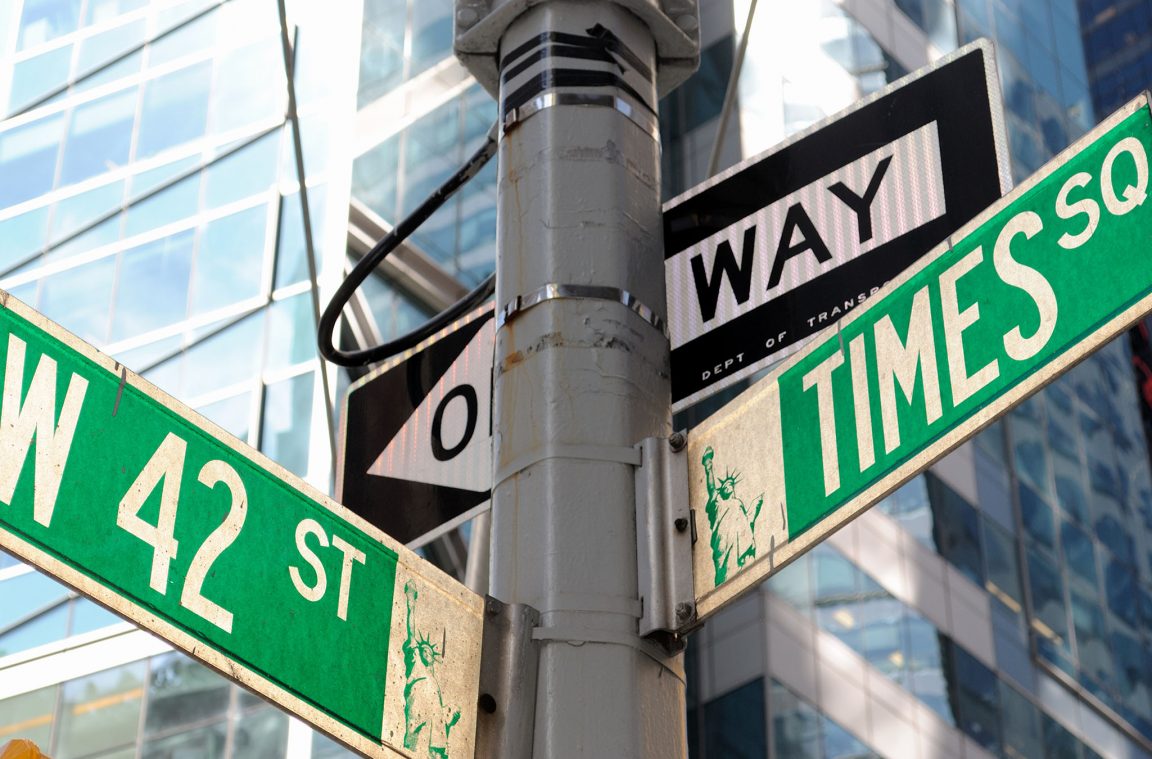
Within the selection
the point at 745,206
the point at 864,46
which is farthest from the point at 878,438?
the point at 864,46

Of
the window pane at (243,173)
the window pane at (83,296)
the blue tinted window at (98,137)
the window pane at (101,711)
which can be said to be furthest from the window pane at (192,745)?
the blue tinted window at (98,137)

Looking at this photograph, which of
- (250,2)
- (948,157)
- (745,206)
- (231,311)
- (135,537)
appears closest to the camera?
(135,537)

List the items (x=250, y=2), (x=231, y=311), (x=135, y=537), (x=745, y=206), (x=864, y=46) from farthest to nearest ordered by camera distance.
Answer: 1. (x=864, y=46)
2. (x=250, y=2)
3. (x=231, y=311)
4. (x=745, y=206)
5. (x=135, y=537)

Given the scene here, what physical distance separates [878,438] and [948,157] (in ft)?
2.59

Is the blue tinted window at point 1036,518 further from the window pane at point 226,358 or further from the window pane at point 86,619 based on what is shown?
the window pane at point 86,619

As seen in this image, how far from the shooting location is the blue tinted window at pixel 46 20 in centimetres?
3148

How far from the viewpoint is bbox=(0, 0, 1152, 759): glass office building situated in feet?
81.9

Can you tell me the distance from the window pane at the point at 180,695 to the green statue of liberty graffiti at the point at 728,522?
21.2 meters

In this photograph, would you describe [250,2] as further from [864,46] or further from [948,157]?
[948,157]

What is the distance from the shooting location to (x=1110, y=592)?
121 ft

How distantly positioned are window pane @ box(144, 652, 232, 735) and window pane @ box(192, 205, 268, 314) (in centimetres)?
581

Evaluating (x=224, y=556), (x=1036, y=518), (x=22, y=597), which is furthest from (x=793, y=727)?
(x=224, y=556)

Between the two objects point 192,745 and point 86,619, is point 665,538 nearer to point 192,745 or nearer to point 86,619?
point 192,745

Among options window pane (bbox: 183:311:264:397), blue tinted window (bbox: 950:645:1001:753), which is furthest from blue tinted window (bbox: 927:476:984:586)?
window pane (bbox: 183:311:264:397)
